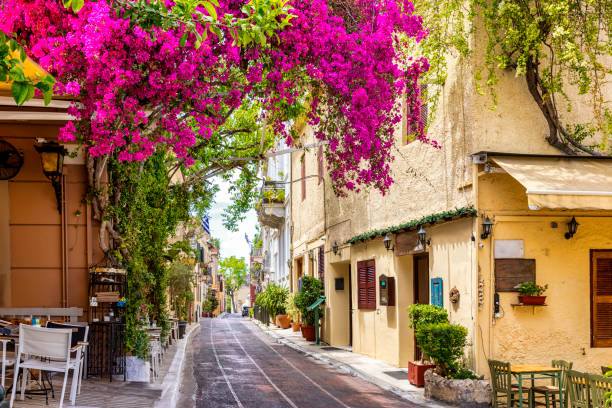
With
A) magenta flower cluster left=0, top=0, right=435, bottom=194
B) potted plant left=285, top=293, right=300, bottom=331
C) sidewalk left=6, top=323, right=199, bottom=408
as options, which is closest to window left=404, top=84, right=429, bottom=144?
magenta flower cluster left=0, top=0, right=435, bottom=194

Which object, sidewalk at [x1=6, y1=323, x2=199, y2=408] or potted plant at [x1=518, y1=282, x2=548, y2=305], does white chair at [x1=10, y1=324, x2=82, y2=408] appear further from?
potted plant at [x1=518, y1=282, x2=548, y2=305]

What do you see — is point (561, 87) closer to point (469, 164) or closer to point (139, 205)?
point (469, 164)

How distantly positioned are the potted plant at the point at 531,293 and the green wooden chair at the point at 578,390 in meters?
2.83

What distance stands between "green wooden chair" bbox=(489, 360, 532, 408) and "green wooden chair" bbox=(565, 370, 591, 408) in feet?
4.91

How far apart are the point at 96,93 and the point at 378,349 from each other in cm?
1133

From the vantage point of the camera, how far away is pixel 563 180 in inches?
421

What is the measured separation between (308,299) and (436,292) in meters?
11.0

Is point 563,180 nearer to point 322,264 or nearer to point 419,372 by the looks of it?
point 419,372

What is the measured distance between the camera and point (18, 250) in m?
11.7

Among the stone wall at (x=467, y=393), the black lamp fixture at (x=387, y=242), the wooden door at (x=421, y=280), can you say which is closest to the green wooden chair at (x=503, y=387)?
the stone wall at (x=467, y=393)

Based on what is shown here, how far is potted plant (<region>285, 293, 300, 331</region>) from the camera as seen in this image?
27.7 meters

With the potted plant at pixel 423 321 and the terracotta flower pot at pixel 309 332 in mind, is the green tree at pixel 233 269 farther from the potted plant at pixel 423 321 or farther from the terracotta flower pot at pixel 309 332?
the potted plant at pixel 423 321

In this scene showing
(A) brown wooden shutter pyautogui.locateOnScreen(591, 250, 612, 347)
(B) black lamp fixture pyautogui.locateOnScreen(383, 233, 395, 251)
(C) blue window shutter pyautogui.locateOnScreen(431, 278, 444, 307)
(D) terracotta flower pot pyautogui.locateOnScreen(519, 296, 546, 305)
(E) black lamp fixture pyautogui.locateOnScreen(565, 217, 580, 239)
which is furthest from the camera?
(B) black lamp fixture pyautogui.locateOnScreen(383, 233, 395, 251)

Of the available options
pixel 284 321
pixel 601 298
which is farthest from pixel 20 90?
pixel 284 321
